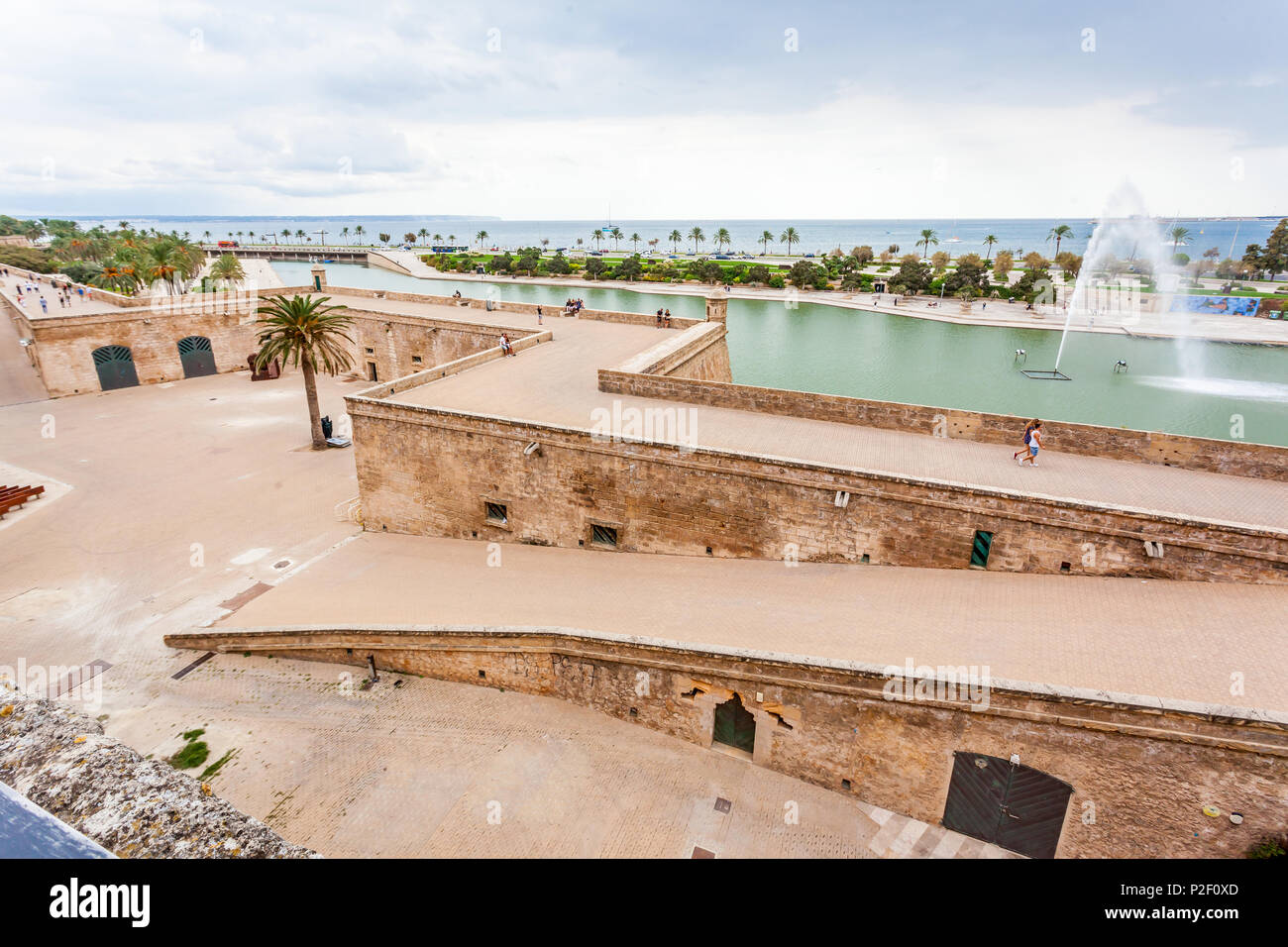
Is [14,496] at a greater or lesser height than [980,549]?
lesser

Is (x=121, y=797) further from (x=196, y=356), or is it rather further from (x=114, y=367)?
(x=196, y=356)

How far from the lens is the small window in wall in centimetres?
1281

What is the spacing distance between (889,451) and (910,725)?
7.71 meters

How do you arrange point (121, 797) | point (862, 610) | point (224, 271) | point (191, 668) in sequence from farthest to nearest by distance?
point (224, 271)
point (191, 668)
point (862, 610)
point (121, 797)

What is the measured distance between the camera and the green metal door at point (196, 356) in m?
37.8

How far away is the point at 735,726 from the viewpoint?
11320 mm

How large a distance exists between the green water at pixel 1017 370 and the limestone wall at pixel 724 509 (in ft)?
62.4

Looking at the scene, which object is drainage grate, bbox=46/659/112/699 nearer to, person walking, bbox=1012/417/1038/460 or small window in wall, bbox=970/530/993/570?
small window in wall, bbox=970/530/993/570

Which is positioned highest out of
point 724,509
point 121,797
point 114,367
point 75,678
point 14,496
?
point 121,797

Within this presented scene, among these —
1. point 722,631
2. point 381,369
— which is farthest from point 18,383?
point 722,631

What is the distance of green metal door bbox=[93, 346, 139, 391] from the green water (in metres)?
36.5

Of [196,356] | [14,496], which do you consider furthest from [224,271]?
[14,496]
